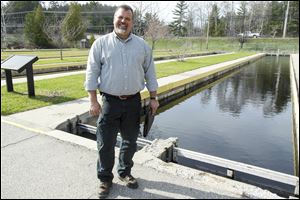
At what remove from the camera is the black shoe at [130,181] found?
329 centimetres

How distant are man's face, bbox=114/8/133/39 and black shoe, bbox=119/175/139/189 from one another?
1.60m

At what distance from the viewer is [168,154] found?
461cm

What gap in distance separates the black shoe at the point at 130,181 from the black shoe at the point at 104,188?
0.19m

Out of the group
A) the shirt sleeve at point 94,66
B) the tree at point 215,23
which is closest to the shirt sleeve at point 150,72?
the shirt sleeve at point 94,66

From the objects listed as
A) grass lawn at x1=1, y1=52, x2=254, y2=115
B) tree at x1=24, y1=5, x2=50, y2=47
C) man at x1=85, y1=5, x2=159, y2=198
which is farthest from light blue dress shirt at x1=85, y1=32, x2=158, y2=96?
tree at x1=24, y1=5, x2=50, y2=47

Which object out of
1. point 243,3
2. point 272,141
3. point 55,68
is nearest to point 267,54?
point 243,3

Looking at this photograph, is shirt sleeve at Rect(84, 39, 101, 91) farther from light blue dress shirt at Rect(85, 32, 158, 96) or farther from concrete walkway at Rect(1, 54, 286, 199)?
concrete walkway at Rect(1, 54, 286, 199)

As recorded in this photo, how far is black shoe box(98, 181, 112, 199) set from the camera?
3.09m

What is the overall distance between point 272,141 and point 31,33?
1408 inches

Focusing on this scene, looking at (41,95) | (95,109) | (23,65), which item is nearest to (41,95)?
(41,95)

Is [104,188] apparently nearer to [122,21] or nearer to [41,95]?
[122,21]

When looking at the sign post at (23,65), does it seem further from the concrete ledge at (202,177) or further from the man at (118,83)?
the man at (118,83)

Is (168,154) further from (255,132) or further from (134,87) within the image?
(255,132)

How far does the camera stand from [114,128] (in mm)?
3223
